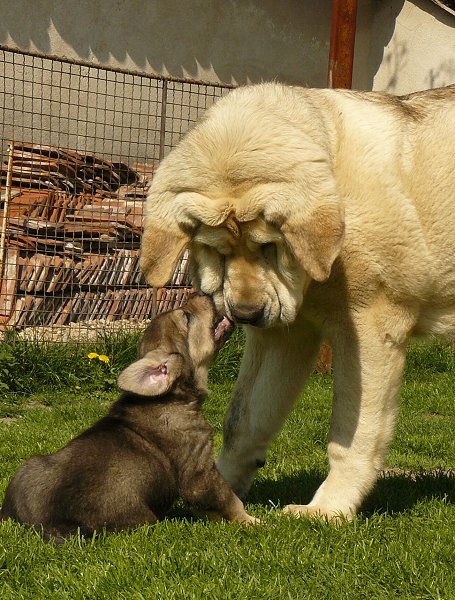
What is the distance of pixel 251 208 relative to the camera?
4.43 metres

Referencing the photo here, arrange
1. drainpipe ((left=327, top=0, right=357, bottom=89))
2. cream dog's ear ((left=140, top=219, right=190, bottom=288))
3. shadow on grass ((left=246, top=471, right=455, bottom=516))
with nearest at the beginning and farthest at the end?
cream dog's ear ((left=140, top=219, right=190, bottom=288))
shadow on grass ((left=246, top=471, right=455, bottom=516))
drainpipe ((left=327, top=0, right=357, bottom=89))

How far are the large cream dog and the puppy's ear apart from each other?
37cm

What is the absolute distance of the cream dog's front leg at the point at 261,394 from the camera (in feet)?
17.8

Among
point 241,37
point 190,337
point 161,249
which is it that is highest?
point 241,37

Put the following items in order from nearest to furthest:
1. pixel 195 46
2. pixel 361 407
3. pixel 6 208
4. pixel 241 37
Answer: pixel 361 407, pixel 6 208, pixel 195 46, pixel 241 37

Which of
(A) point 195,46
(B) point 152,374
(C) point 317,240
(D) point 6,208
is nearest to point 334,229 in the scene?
(C) point 317,240

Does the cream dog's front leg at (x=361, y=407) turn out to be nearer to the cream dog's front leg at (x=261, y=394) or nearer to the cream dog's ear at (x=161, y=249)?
the cream dog's front leg at (x=261, y=394)

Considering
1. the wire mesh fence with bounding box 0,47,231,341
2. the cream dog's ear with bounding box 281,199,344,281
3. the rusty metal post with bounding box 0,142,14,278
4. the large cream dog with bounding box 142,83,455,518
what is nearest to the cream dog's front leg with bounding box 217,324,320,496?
the large cream dog with bounding box 142,83,455,518

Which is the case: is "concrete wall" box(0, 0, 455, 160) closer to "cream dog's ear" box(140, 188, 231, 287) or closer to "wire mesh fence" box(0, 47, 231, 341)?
"wire mesh fence" box(0, 47, 231, 341)

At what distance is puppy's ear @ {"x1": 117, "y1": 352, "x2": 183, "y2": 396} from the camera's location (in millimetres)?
4633

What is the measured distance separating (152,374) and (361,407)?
110 cm

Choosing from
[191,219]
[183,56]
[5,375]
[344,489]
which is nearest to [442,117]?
[191,219]

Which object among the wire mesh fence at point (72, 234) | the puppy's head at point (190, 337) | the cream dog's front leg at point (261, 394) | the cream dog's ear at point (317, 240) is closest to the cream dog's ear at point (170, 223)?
the puppy's head at point (190, 337)

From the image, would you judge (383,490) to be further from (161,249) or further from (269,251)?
(161,249)
